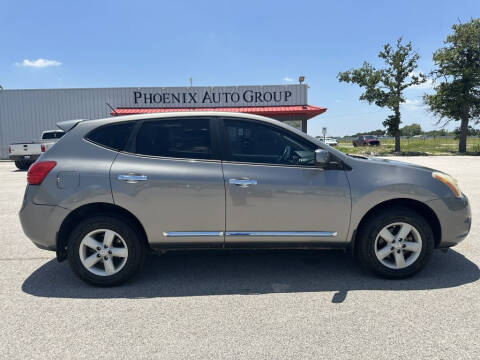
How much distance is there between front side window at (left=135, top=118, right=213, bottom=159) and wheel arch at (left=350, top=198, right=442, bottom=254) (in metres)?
1.77

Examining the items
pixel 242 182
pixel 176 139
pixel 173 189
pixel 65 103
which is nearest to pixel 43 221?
pixel 173 189

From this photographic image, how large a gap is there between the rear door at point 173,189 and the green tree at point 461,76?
103 ft

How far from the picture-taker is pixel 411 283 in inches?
134

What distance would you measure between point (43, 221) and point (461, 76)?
3361 centimetres

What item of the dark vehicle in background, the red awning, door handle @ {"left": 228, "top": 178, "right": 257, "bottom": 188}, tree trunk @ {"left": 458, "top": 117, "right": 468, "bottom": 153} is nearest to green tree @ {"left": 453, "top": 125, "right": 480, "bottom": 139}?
tree trunk @ {"left": 458, "top": 117, "right": 468, "bottom": 153}

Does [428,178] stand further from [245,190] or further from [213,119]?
[213,119]

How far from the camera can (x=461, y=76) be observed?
27781 mm

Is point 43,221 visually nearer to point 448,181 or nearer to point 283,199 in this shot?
point 283,199

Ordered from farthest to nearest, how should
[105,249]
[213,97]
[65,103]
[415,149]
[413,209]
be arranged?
[415,149] < [65,103] < [213,97] < [413,209] < [105,249]

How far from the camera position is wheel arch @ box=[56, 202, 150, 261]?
3.33m

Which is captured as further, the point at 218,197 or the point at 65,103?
the point at 65,103

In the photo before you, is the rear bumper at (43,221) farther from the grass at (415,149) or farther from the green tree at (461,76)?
the green tree at (461,76)

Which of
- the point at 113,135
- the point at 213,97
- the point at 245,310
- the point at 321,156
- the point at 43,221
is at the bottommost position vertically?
the point at 245,310

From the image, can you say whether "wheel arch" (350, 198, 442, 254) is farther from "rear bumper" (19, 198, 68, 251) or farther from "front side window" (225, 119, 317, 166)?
"rear bumper" (19, 198, 68, 251)
